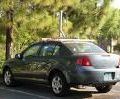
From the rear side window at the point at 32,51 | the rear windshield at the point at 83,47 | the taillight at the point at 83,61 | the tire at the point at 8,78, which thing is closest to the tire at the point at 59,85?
the taillight at the point at 83,61

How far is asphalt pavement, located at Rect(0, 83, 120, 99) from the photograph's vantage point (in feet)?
39.4

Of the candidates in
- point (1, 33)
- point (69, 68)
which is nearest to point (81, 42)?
point (69, 68)

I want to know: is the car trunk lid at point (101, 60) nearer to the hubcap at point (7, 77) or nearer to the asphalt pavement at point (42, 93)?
the asphalt pavement at point (42, 93)

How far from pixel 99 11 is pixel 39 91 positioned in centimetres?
865

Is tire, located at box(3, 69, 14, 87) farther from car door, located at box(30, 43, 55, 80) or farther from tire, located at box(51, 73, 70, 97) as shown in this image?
tire, located at box(51, 73, 70, 97)

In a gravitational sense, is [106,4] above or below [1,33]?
above

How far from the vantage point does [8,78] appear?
1415cm

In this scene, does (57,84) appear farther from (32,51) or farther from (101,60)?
(32,51)

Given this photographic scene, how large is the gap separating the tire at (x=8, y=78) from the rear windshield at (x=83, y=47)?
2.51 metres

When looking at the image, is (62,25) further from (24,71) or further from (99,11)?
(24,71)

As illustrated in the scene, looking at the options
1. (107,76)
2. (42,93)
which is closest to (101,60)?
(107,76)

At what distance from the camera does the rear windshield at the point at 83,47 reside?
12.2 m

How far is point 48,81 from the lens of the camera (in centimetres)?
1238

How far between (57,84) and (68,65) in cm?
66
